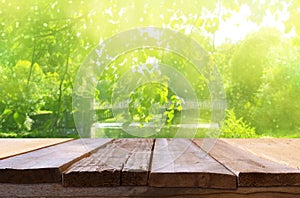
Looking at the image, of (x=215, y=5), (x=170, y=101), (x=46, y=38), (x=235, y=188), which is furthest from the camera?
(x=46, y=38)

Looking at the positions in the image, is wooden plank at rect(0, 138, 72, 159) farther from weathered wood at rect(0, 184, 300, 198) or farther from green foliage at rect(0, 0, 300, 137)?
green foliage at rect(0, 0, 300, 137)

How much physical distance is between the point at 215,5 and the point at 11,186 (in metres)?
2.45

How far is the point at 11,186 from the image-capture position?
1.95ft

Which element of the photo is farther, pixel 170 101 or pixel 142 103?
pixel 170 101

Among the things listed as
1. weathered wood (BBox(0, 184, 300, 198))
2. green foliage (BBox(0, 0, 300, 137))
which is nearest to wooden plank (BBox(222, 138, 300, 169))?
weathered wood (BBox(0, 184, 300, 198))

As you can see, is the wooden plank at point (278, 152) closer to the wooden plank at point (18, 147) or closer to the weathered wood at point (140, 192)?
the weathered wood at point (140, 192)

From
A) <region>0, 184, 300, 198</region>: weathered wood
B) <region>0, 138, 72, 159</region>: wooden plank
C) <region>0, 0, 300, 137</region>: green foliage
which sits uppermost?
<region>0, 0, 300, 137</region>: green foliage

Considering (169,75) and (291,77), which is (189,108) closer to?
(169,75)

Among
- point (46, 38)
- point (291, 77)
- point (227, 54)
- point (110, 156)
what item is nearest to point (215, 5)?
point (46, 38)

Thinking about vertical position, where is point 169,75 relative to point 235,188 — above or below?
above

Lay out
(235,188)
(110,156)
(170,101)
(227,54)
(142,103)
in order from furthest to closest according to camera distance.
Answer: (227,54) → (170,101) → (142,103) → (110,156) → (235,188)

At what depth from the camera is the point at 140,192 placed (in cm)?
58

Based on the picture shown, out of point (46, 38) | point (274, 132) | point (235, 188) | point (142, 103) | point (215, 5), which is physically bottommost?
point (274, 132)

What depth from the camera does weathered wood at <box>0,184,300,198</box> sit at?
573mm
